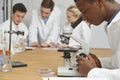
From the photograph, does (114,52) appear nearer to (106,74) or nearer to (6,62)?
(106,74)

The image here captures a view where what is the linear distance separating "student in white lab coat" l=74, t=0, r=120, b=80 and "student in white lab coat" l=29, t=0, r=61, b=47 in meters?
2.33

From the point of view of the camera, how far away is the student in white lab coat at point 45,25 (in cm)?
371

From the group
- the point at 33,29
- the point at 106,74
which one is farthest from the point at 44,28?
the point at 106,74

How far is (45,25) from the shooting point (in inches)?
153

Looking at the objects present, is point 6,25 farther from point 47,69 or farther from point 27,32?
point 47,69

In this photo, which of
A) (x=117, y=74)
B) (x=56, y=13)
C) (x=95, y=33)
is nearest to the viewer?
(x=117, y=74)

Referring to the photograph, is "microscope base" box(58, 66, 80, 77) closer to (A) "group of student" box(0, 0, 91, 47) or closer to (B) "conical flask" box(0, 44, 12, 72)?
(B) "conical flask" box(0, 44, 12, 72)

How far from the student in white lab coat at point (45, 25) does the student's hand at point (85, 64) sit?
2249 millimetres

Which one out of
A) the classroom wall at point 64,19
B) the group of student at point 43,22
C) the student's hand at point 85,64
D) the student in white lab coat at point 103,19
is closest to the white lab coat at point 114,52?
the student in white lab coat at point 103,19

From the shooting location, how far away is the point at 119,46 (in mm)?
1206

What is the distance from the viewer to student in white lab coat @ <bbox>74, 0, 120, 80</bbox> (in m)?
1.20

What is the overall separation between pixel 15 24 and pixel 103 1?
2414 mm

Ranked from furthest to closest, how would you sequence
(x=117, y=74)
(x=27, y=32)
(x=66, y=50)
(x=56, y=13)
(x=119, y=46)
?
(x=56, y=13)
(x=27, y=32)
(x=66, y=50)
(x=119, y=46)
(x=117, y=74)

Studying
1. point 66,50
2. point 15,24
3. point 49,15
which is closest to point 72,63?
point 66,50
